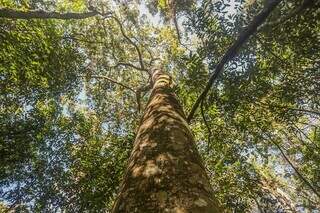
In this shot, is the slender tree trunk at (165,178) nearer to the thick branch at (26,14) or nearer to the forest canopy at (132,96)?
the forest canopy at (132,96)

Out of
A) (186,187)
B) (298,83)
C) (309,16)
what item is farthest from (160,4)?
(186,187)

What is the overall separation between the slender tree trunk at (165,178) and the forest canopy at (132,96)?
4.95 ft

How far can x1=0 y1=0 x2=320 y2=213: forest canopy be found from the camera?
526cm

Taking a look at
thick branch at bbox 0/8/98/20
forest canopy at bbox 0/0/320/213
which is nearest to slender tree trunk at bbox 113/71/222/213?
forest canopy at bbox 0/0/320/213

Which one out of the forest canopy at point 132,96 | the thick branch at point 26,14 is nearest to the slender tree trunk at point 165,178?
the forest canopy at point 132,96

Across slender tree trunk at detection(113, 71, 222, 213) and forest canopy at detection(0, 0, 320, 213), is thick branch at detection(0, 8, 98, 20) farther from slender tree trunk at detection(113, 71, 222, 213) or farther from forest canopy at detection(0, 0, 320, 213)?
slender tree trunk at detection(113, 71, 222, 213)

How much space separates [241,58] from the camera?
204 inches

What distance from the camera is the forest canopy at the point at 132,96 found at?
17.3 ft

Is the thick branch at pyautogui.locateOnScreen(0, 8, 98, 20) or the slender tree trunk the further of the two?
the thick branch at pyautogui.locateOnScreen(0, 8, 98, 20)

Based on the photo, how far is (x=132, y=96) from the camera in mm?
15859

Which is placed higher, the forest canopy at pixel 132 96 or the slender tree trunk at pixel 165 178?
the forest canopy at pixel 132 96

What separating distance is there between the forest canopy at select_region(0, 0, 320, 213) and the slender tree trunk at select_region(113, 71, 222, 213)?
1508 mm

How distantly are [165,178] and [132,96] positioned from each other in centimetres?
1381

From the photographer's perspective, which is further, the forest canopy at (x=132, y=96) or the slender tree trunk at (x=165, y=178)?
the forest canopy at (x=132, y=96)
